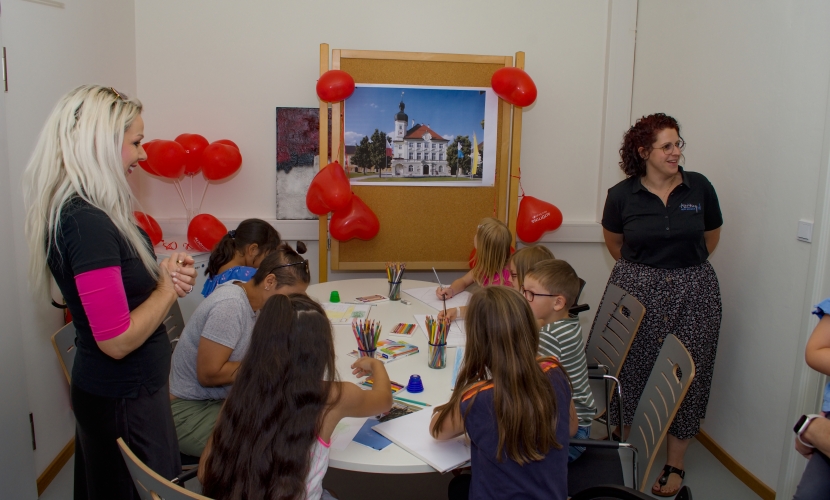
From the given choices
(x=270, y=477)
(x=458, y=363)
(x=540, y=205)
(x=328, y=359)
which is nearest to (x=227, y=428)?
→ (x=270, y=477)

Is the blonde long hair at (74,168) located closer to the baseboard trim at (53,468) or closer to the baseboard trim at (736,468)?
the baseboard trim at (53,468)

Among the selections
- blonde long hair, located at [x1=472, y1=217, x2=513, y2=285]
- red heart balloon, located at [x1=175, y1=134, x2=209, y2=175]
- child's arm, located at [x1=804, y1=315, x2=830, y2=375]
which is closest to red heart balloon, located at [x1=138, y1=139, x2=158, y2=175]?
red heart balloon, located at [x1=175, y1=134, x2=209, y2=175]

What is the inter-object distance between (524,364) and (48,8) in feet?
8.87

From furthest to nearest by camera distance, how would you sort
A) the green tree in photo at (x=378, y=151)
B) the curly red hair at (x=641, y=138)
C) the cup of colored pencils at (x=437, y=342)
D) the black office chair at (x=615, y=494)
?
the green tree in photo at (x=378, y=151) < the curly red hair at (x=641, y=138) < the cup of colored pencils at (x=437, y=342) < the black office chair at (x=615, y=494)

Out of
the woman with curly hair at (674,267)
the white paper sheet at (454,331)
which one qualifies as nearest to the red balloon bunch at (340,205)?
the white paper sheet at (454,331)

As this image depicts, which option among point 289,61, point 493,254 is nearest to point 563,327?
point 493,254

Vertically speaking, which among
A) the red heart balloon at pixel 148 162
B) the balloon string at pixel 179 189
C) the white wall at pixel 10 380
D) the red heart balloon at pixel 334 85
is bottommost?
the white wall at pixel 10 380

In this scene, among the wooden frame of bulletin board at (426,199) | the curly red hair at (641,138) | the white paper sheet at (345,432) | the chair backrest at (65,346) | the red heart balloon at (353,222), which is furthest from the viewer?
the wooden frame of bulletin board at (426,199)

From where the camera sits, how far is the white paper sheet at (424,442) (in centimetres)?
148

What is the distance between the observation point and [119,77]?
350 cm

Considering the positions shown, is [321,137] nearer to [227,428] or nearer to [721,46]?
[721,46]

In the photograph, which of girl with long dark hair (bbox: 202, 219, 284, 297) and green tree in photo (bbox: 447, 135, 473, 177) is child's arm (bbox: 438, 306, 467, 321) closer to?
girl with long dark hair (bbox: 202, 219, 284, 297)

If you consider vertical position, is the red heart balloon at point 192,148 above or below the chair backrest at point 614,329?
above

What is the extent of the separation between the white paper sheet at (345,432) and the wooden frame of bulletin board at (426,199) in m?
2.21
